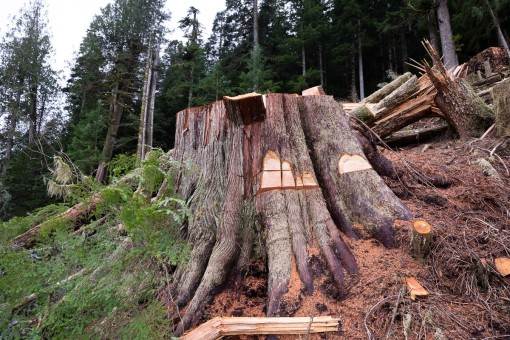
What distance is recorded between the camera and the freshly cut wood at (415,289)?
1436 millimetres

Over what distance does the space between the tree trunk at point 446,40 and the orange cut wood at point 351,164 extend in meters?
10.6

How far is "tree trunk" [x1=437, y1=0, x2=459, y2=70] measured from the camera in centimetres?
1036

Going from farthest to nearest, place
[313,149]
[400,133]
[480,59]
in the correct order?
[480,59]
[400,133]
[313,149]

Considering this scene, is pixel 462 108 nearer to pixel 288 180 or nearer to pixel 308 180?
pixel 308 180

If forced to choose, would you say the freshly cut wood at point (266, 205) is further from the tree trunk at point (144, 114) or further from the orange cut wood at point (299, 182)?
the tree trunk at point (144, 114)

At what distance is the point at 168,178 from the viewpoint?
241 cm

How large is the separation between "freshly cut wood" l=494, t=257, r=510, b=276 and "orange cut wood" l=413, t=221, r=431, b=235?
36 centimetres

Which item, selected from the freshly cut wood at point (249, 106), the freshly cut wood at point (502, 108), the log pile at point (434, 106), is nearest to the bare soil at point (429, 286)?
the freshly cut wood at point (249, 106)

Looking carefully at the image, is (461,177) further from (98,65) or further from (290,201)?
(98,65)

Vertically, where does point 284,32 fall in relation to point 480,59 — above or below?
above

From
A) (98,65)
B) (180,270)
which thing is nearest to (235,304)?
(180,270)

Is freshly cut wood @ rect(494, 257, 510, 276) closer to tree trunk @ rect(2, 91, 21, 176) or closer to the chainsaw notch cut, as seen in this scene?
the chainsaw notch cut

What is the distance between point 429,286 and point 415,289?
139mm

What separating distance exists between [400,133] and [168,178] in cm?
444
